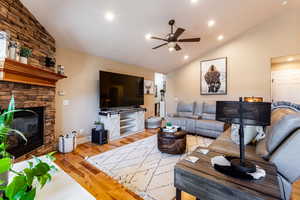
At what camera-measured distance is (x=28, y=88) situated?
2.25 meters

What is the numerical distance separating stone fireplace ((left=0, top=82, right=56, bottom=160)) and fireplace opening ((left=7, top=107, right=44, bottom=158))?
18 millimetres

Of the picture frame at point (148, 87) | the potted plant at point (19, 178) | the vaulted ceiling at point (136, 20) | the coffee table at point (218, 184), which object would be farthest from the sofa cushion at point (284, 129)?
the picture frame at point (148, 87)

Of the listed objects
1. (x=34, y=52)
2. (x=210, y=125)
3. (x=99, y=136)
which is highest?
(x=34, y=52)

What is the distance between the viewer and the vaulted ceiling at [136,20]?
2408 mm

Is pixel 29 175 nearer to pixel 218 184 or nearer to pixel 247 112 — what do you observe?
pixel 218 184

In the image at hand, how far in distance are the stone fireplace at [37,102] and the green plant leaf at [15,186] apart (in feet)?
6.69

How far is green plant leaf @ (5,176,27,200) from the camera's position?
467mm

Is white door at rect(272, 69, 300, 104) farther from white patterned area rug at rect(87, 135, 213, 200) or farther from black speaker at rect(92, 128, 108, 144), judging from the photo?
black speaker at rect(92, 128, 108, 144)

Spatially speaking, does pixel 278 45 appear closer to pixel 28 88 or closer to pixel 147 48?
pixel 147 48

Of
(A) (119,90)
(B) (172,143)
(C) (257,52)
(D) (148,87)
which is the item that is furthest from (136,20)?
(C) (257,52)

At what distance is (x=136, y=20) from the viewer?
9.59 ft

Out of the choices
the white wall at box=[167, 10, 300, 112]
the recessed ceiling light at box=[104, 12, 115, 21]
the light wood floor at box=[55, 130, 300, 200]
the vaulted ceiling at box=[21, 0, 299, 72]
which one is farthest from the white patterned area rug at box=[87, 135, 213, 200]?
the white wall at box=[167, 10, 300, 112]

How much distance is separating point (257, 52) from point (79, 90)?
555 centimetres

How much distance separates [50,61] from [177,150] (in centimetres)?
314
